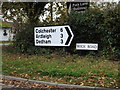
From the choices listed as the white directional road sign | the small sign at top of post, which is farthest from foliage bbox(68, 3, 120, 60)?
the white directional road sign

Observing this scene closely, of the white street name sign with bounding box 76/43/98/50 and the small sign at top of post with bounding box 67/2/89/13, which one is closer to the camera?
the white street name sign with bounding box 76/43/98/50

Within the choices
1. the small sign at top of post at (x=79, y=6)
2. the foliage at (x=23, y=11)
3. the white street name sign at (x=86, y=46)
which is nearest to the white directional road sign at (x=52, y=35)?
the white street name sign at (x=86, y=46)

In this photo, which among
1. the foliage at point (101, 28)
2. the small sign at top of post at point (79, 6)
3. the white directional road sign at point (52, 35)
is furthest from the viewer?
the small sign at top of post at point (79, 6)

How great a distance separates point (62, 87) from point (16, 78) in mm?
1811

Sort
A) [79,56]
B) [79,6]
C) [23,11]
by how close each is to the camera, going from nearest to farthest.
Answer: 1. [79,56]
2. [79,6]
3. [23,11]

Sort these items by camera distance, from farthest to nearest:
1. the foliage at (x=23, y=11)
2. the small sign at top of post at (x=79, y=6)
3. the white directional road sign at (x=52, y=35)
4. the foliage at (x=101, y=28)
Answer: the foliage at (x=23, y=11)
the small sign at top of post at (x=79, y=6)
the foliage at (x=101, y=28)
the white directional road sign at (x=52, y=35)

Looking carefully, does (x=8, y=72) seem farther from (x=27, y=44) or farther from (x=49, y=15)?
(x=49, y=15)

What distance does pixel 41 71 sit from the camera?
7633 mm

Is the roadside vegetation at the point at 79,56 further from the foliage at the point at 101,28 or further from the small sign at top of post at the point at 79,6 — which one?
the small sign at top of post at the point at 79,6

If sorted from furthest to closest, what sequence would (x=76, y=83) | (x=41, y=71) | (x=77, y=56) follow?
1. (x=77, y=56)
2. (x=41, y=71)
3. (x=76, y=83)

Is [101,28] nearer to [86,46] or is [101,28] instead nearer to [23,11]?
[86,46]

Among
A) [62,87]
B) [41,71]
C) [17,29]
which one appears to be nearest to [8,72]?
[41,71]

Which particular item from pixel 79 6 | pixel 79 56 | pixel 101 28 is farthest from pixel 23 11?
pixel 101 28

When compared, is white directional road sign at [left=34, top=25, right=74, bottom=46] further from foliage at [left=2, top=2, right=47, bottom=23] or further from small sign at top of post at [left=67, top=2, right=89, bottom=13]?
foliage at [left=2, top=2, right=47, bottom=23]
